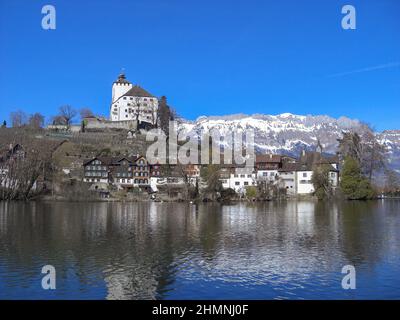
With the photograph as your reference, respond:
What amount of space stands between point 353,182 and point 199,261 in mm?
79950

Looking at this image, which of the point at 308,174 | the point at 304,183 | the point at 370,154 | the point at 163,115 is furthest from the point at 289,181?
the point at 163,115

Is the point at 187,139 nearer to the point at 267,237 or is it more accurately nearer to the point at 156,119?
Result: the point at 156,119

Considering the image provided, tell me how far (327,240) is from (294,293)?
16106 millimetres

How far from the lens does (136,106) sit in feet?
484

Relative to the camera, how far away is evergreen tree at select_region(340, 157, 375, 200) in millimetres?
100438

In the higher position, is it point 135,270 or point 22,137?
point 22,137

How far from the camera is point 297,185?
11344 cm

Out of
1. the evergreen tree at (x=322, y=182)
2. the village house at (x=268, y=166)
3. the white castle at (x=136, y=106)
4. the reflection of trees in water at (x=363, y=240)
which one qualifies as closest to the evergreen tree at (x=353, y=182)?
the evergreen tree at (x=322, y=182)

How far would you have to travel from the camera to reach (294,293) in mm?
20578

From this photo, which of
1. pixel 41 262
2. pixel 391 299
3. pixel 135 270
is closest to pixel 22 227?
pixel 41 262

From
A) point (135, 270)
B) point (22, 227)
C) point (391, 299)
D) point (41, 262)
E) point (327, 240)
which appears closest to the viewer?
point (391, 299)

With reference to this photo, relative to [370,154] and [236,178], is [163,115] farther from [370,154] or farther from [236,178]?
[370,154]

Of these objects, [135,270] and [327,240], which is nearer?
[135,270]
